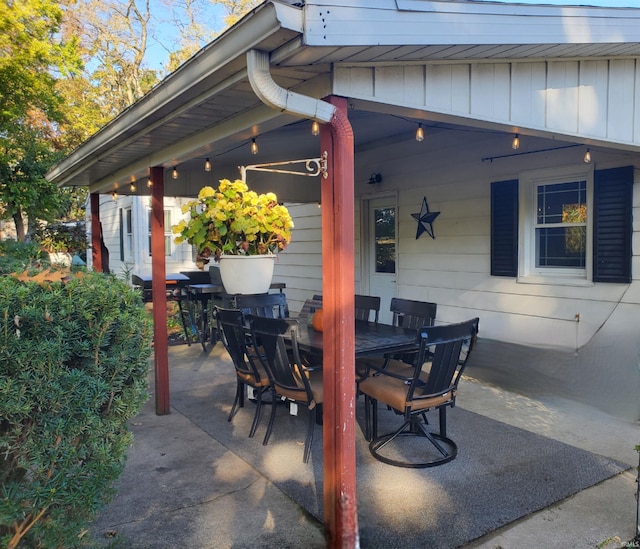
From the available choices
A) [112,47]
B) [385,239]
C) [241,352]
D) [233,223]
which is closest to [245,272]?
[233,223]

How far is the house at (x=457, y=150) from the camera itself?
7.18 feet

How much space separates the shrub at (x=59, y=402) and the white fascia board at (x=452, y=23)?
131cm

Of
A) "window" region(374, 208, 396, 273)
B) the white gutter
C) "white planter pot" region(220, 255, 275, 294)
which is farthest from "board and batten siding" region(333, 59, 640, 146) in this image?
"window" region(374, 208, 396, 273)

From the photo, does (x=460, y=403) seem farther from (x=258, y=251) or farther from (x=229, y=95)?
(x=229, y=95)

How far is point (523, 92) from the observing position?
287 centimetres

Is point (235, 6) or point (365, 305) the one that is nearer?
point (365, 305)

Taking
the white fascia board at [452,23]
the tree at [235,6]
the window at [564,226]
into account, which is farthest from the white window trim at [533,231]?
the tree at [235,6]

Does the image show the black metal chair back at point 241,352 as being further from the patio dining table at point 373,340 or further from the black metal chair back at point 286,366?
the patio dining table at point 373,340

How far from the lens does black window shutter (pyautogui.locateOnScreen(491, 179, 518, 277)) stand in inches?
189

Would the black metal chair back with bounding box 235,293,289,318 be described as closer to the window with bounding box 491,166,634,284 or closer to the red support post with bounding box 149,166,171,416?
the red support post with bounding box 149,166,171,416

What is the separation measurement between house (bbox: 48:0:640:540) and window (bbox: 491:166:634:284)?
0.05 ft

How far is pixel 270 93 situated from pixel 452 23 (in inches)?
37.1

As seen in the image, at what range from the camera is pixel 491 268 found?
16.5ft

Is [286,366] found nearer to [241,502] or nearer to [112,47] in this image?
[241,502]
